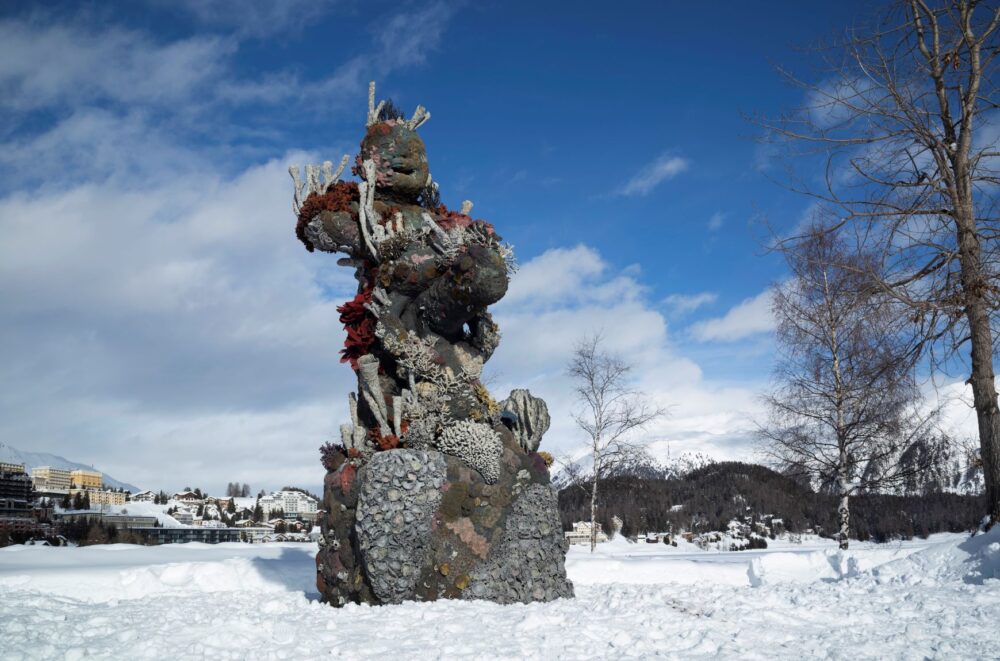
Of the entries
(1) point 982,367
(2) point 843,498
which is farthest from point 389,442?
(2) point 843,498

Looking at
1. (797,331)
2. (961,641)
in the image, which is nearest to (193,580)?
(961,641)

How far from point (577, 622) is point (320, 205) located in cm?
656

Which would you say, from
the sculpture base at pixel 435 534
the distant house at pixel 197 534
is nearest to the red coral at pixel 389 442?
the sculpture base at pixel 435 534

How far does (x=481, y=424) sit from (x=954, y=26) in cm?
859

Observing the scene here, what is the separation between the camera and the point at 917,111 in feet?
28.6

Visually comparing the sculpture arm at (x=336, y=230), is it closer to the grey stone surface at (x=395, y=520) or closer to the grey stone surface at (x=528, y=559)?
the grey stone surface at (x=395, y=520)

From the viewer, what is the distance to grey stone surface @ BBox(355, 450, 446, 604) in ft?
24.2

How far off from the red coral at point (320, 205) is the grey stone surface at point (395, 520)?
3784 mm

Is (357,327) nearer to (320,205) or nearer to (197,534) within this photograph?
(320,205)

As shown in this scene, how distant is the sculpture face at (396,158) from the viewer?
979 centimetres

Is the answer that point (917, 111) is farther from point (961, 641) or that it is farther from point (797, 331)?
point (797, 331)

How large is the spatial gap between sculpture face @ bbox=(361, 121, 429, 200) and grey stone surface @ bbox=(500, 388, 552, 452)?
3.53 m

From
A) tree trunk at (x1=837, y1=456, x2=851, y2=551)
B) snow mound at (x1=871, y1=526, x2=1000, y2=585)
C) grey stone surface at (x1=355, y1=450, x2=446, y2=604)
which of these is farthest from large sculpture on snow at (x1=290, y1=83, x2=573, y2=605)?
tree trunk at (x1=837, y1=456, x2=851, y2=551)

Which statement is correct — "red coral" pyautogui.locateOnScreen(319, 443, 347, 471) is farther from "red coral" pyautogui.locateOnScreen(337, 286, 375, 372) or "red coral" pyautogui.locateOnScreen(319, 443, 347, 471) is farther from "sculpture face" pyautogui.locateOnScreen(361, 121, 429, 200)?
"sculpture face" pyautogui.locateOnScreen(361, 121, 429, 200)
